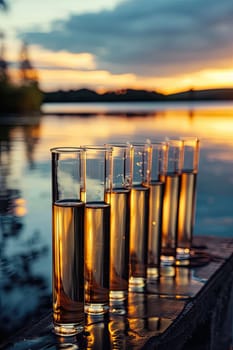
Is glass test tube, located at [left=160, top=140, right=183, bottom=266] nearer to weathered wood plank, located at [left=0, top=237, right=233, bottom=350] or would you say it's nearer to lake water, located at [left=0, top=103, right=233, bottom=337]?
weathered wood plank, located at [left=0, top=237, right=233, bottom=350]

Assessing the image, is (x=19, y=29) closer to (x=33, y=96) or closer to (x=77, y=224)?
(x=33, y=96)

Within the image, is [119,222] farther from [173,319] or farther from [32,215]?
[32,215]

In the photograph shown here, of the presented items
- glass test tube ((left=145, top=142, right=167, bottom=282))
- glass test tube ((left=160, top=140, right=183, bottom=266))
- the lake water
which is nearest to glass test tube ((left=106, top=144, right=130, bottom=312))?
glass test tube ((left=145, top=142, right=167, bottom=282))

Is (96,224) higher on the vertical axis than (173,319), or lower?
higher

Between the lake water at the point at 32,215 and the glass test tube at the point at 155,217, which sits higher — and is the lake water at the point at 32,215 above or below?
below

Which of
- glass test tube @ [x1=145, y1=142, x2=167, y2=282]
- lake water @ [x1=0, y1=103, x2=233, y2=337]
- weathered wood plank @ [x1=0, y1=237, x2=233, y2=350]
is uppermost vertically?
glass test tube @ [x1=145, y1=142, x2=167, y2=282]

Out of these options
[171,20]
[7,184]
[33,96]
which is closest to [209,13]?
[171,20]

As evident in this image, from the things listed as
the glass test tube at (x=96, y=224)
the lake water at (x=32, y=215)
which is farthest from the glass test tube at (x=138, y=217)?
the lake water at (x=32, y=215)

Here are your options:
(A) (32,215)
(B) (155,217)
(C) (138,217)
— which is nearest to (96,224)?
(C) (138,217)

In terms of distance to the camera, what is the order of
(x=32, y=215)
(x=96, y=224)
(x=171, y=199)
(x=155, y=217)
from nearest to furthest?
(x=96, y=224), (x=155, y=217), (x=171, y=199), (x=32, y=215)

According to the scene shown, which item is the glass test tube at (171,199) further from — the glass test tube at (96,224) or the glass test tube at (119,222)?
the glass test tube at (96,224)

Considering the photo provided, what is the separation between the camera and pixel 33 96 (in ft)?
78.4

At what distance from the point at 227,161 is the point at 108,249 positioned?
49.3 feet

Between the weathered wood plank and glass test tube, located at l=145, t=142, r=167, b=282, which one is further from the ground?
glass test tube, located at l=145, t=142, r=167, b=282
